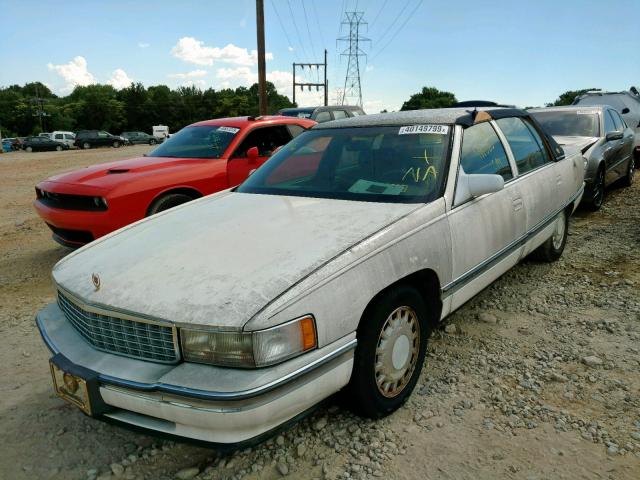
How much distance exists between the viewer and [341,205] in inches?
110

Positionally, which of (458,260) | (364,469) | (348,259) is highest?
(348,259)

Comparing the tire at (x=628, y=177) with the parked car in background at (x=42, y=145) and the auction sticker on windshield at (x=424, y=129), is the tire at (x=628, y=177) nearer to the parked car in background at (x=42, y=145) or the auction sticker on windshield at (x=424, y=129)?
the auction sticker on windshield at (x=424, y=129)

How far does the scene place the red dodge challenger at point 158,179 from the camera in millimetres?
4902

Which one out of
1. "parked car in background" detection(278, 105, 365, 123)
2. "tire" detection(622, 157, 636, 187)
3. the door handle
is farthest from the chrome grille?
"parked car in background" detection(278, 105, 365, 123)

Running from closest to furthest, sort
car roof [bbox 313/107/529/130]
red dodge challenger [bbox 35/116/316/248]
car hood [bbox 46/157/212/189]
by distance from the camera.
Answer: car roof [bbox 313/107/529/130]
red dodge challenger [bbox 35/116/316/248]
car hood [bbox 46/157/212/189]

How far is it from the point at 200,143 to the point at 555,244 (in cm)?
423

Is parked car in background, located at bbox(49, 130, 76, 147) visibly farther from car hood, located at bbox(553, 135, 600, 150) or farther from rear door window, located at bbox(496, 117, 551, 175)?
rear door window, located at bbox(496, 117, 551, 175)

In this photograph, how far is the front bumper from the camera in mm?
1780

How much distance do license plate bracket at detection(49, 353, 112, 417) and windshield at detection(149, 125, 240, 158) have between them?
13.4 feet

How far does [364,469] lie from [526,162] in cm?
275

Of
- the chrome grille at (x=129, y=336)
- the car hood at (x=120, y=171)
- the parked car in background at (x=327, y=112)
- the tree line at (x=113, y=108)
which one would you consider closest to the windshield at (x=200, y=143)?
A: the car hood at (x=120, y=171)

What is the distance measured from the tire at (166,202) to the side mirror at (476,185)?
11.1 ft

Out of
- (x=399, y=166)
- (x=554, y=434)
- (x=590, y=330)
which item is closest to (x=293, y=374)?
(x=554, y=434)

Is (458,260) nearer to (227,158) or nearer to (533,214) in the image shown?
(533,214)
